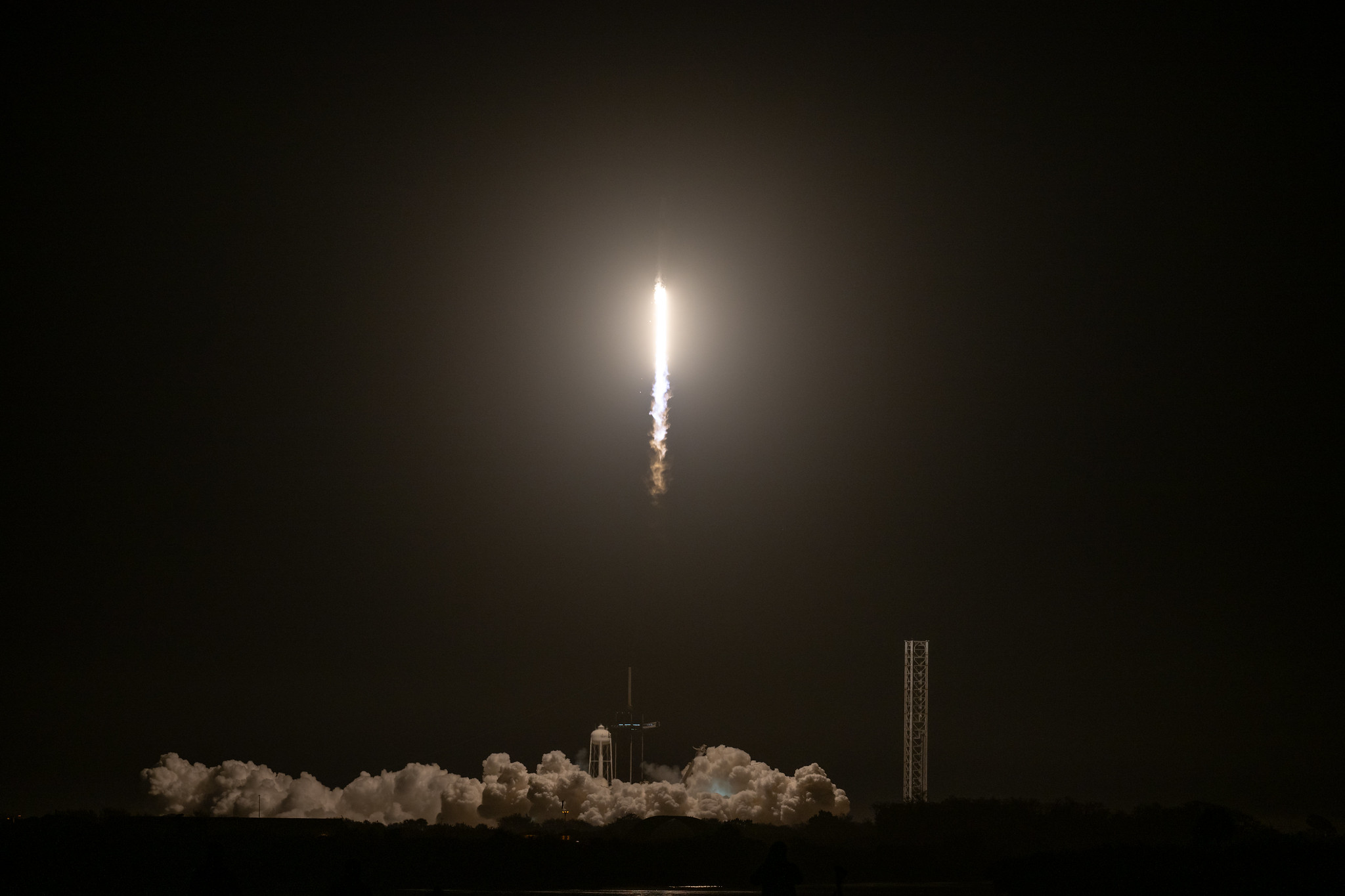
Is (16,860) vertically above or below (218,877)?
below

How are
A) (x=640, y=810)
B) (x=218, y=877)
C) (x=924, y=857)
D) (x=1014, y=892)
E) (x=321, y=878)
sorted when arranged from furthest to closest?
(x=640, y=810) → (x=924, y=857) → (x=321, y=878) → (x=1014, y=892) → (x=218, y=877)

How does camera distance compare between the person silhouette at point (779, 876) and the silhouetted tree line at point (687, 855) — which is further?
the silhouetted tree line at point (687, 855)

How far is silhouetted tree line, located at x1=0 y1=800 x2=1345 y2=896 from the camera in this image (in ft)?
149

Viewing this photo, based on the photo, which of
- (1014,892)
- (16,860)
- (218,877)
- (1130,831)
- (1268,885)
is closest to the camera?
(218,877)

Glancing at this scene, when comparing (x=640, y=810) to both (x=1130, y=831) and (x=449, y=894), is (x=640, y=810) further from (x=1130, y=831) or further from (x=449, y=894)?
(x=449, y=894)

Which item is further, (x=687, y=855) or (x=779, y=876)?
(x=687, y=855)

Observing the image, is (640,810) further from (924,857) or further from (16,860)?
(16,860)

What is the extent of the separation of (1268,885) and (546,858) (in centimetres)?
6125

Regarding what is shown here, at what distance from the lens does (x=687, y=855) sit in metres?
97.0

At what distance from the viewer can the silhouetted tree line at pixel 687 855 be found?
45.4 m

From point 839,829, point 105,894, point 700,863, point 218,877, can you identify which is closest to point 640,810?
point 839,829

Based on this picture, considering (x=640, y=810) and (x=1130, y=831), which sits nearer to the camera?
(x=640, y=810)

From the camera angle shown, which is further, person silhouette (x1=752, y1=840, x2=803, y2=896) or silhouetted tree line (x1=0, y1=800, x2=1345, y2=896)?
silhouetted tree line (x1=0, y1=800, x2=1345, y2=896)

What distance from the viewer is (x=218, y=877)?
2875 cm
